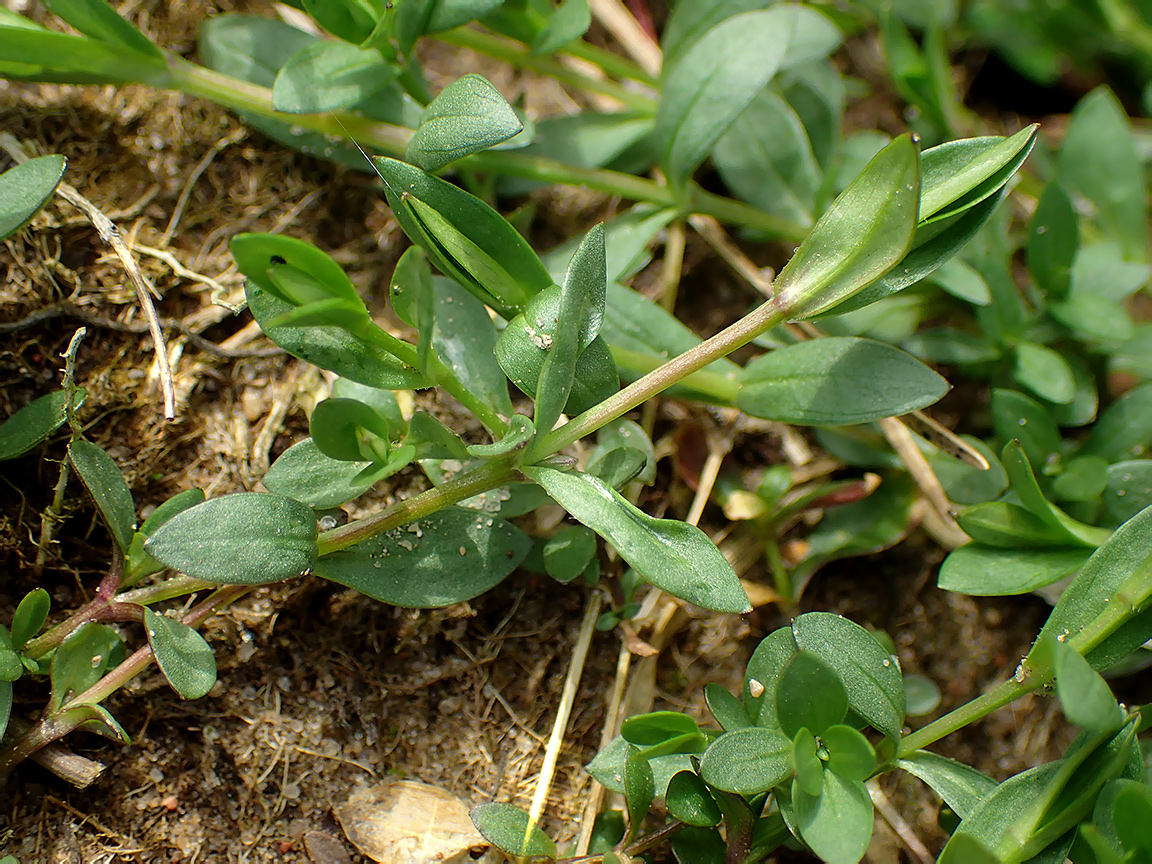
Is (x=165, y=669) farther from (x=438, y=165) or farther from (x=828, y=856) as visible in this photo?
(x=828, y=856)

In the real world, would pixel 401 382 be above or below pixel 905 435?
above

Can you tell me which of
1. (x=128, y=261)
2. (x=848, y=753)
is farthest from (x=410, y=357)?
(x=848, y=753)

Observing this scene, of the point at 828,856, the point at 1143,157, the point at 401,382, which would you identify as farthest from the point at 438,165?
the point at 1143,157

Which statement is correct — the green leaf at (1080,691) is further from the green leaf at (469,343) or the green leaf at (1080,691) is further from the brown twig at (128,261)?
the brown twig at (128,261)

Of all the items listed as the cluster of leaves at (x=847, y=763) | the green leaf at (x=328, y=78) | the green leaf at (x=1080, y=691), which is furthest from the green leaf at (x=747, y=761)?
the green leaf at (x=328, y=78)

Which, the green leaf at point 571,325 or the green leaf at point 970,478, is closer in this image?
the green leaf at point 571,325

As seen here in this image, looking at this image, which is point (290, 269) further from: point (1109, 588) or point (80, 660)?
point (1109, 588)
